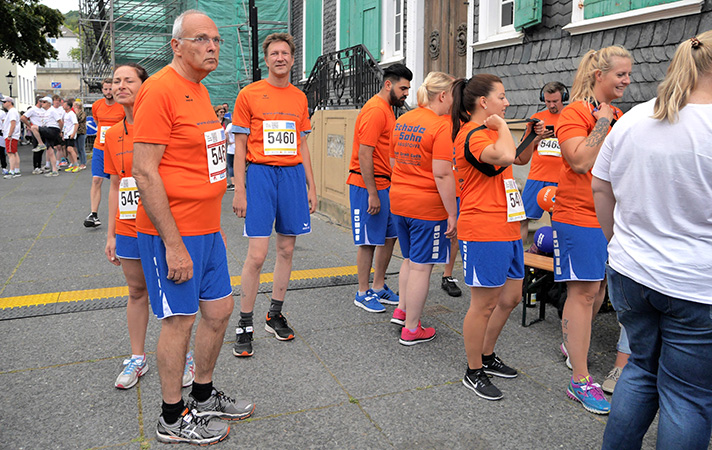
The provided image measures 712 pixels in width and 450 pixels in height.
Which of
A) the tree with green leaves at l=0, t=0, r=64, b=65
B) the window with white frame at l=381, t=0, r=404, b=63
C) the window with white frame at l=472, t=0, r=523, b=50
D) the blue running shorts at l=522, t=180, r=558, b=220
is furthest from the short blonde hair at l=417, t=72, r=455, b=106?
the tree with green leaves at l=0, t=0, r=64, b=65

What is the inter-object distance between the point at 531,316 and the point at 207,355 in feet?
9.44

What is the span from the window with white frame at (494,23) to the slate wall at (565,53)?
125mm

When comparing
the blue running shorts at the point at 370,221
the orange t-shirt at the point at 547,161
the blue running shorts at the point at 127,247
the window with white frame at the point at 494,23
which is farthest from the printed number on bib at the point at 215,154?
the window with white frame at the point at 494,23

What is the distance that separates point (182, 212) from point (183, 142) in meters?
0.32

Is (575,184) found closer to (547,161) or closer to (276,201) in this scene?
(276,201)

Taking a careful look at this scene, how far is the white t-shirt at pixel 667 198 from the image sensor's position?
203 cm

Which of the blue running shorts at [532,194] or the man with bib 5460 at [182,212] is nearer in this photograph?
the man with bib 5460 at [182,212]

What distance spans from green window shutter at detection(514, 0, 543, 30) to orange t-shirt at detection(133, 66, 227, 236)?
18.4ft

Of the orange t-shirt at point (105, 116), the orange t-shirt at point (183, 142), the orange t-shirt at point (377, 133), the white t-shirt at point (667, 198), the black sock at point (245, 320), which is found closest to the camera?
the white t-shirt at point (667, 198)

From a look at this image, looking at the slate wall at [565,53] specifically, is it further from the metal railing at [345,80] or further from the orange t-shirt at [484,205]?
the orange t-shirt at [484,205]

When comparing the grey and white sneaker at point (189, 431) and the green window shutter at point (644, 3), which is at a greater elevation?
the green window shutter at point (644, 3)

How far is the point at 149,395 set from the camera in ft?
11.5

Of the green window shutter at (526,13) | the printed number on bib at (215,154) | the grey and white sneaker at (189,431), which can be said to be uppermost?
the green window shutter at (526,13)

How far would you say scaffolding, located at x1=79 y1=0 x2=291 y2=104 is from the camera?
67.2ft
